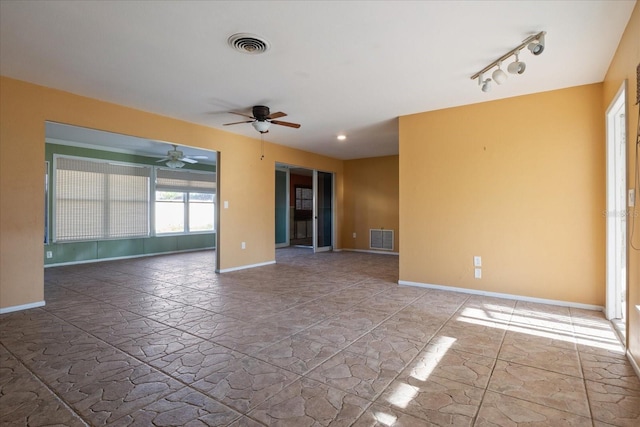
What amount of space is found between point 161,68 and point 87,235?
17.6 ft

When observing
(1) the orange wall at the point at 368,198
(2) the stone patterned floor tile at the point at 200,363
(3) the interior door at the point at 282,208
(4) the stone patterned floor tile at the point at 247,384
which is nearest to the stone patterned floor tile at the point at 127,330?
(2) the stone patterned floor tile at the point at 200,363

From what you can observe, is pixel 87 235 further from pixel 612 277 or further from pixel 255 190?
pixel 612 277

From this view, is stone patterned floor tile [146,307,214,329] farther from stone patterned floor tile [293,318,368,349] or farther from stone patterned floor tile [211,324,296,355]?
stone patterned floor tile [293,318,368,349]

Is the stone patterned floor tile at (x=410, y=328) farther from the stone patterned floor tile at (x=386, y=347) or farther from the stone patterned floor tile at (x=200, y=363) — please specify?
the stone patterned floor tile at (x=200, y=363)

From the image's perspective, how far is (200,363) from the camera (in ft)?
7.64

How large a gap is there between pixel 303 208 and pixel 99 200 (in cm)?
564

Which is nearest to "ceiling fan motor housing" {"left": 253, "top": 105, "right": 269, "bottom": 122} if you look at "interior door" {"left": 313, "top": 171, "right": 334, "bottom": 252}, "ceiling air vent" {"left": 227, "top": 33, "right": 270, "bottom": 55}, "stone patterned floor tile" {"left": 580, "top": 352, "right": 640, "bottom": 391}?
"ceiling air vent" {"left": 227, "top": 33, "right": 270, "bottom": 55}

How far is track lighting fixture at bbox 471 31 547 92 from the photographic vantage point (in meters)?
2.53

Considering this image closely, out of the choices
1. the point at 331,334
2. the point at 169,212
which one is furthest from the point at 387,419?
the point at 169,212

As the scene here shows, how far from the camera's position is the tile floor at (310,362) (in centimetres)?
177

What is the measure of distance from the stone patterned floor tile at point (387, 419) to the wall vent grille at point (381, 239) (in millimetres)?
6429

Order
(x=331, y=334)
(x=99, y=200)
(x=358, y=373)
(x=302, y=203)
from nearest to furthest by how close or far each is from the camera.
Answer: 1. (x=358, y=373)
2. (x=331, y=334)
3. (x=99, y=200)
4. (x=302, y=203)

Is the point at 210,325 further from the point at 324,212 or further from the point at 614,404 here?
the point at 324,212

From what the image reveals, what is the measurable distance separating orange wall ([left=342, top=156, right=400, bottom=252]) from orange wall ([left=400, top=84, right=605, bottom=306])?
3.37m
